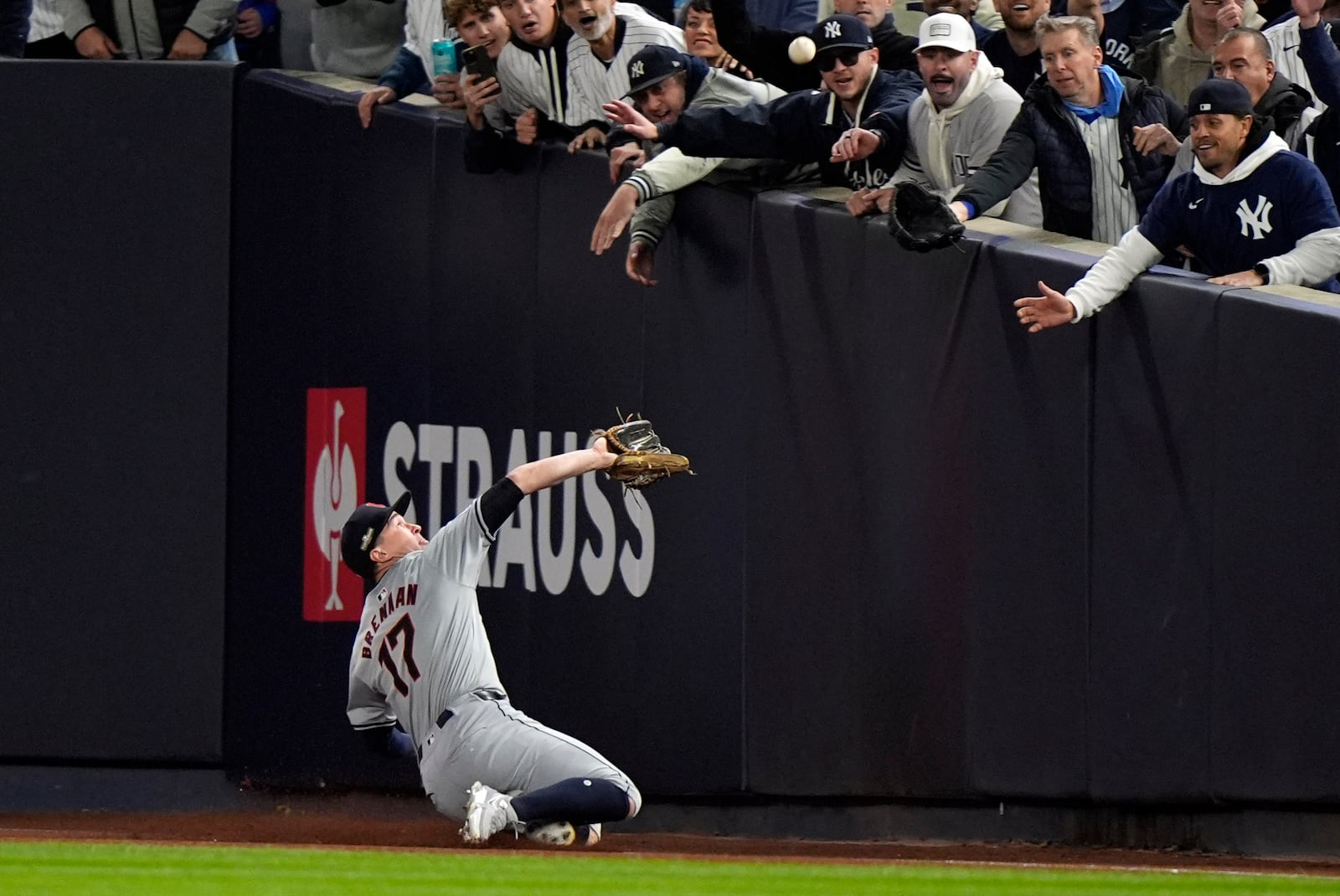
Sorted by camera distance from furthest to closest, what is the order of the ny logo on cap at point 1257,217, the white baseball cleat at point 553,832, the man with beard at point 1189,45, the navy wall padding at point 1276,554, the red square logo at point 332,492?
the red square logo at point 332,492
the man with beard at point 1189,45
the white baseball cleat at point 553,832
the ny logo on cap at point 1257,217
the navy wall padding at point 1276,554

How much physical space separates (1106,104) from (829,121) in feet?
3.44

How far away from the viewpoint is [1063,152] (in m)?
7.43

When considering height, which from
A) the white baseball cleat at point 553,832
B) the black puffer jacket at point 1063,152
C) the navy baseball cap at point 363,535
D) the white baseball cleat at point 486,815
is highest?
the black puffer jacket at point 1063,152

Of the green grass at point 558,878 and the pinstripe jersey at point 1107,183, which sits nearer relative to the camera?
the green grass at point 558,878

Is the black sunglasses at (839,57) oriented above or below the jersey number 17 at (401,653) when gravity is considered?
above

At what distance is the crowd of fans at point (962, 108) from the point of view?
6844 mm

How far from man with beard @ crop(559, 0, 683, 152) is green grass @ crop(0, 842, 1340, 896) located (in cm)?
327

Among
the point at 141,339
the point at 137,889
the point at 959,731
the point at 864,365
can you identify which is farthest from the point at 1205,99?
the point at 141,339

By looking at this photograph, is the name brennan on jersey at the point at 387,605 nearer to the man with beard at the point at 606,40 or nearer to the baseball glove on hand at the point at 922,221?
the baseball glove on hand at the point at 922,221

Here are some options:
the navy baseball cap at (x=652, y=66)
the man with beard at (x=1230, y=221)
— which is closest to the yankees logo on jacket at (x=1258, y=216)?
the man with beard at (x=1230, y=221)

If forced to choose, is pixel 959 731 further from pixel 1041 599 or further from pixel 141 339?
pixel 141 339

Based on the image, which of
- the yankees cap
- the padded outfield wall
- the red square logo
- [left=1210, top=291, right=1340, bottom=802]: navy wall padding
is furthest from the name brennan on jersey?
the red square logo

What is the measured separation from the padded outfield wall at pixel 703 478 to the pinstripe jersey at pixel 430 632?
1.48 meters

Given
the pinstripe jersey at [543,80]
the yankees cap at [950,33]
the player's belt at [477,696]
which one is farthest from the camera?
the pinstripe jersey at [543,80]
